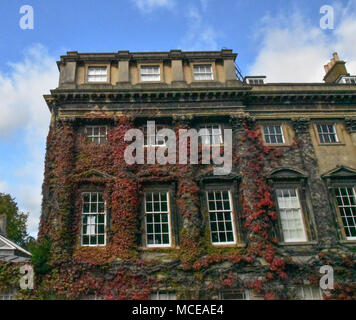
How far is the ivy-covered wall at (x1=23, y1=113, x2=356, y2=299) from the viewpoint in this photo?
47.9ft

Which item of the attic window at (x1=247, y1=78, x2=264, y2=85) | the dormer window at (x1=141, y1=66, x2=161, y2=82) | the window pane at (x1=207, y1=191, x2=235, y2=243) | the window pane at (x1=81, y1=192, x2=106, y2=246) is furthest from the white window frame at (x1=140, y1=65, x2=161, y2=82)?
the window pane at (x1=207, y1=191, x2=235, y2=243)

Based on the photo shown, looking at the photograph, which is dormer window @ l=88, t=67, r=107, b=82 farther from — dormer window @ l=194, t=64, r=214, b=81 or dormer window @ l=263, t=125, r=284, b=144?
dormer window @ l=263, t=125, r=284, b=144

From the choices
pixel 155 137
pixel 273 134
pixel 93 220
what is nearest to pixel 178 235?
pixel 93 220

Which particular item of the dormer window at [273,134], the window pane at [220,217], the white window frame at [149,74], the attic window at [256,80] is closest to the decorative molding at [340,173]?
the dormer window at [273,134]

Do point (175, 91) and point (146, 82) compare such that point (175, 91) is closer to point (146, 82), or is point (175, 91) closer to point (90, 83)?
point (146, 82)

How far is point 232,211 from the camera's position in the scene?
16422 mm

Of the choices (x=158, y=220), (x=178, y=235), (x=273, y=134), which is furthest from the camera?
(x=273, y=134)

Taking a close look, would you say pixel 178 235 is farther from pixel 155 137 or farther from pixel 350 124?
pixel 350 124

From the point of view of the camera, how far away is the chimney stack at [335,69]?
22.6 meters

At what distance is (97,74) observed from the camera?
750 inches

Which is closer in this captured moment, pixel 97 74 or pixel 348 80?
pixel 97 74

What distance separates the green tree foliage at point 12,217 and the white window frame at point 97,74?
27.1m

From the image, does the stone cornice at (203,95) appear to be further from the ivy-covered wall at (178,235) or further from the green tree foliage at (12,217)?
the green tree foliage at (12,217)

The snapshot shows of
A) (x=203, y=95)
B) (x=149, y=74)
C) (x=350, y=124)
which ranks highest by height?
(x=149, y=74)
